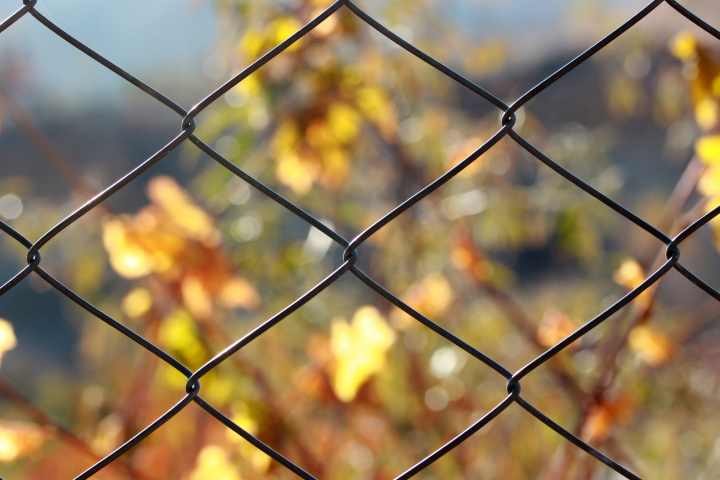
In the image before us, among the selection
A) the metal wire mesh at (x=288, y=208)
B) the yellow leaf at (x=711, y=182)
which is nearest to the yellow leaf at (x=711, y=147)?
the yellow leaf at (x=711, y=182)

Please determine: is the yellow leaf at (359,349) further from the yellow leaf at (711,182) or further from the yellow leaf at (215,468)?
the yellow leaf at (711,182)

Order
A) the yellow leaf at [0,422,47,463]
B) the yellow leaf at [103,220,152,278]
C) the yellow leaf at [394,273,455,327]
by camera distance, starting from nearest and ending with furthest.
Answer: the yellow leaf at [0,422,47,463] → the yellow leaf at [103,220,152,278] → the yellow leaf at [394,273,455,327]

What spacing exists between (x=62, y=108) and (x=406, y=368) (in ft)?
6.40

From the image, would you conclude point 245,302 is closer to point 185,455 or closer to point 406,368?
point 185,455

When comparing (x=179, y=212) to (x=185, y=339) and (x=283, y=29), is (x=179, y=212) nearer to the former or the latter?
(x=185, y=339)

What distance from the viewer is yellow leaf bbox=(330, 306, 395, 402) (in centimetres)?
130

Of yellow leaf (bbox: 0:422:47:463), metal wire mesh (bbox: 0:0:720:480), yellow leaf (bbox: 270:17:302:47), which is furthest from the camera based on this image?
yellow leaf (bbox: 270:17:302:47)

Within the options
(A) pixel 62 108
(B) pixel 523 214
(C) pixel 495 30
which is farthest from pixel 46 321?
(B) pixel 523 214

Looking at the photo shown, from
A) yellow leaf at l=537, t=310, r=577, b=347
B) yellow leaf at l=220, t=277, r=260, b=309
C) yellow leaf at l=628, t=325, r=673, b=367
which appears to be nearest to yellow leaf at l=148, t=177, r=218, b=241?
yellow leaf at l=220, t=277, r=260, b=309

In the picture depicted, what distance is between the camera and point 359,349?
1306mm

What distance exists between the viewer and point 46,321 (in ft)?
10.3

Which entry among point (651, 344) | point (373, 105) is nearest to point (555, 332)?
point (651, 344)

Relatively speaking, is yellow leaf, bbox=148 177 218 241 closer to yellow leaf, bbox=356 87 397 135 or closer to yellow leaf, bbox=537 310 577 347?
yellow leaf, bbox=356 87 397 135

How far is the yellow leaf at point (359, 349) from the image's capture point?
130 cm
